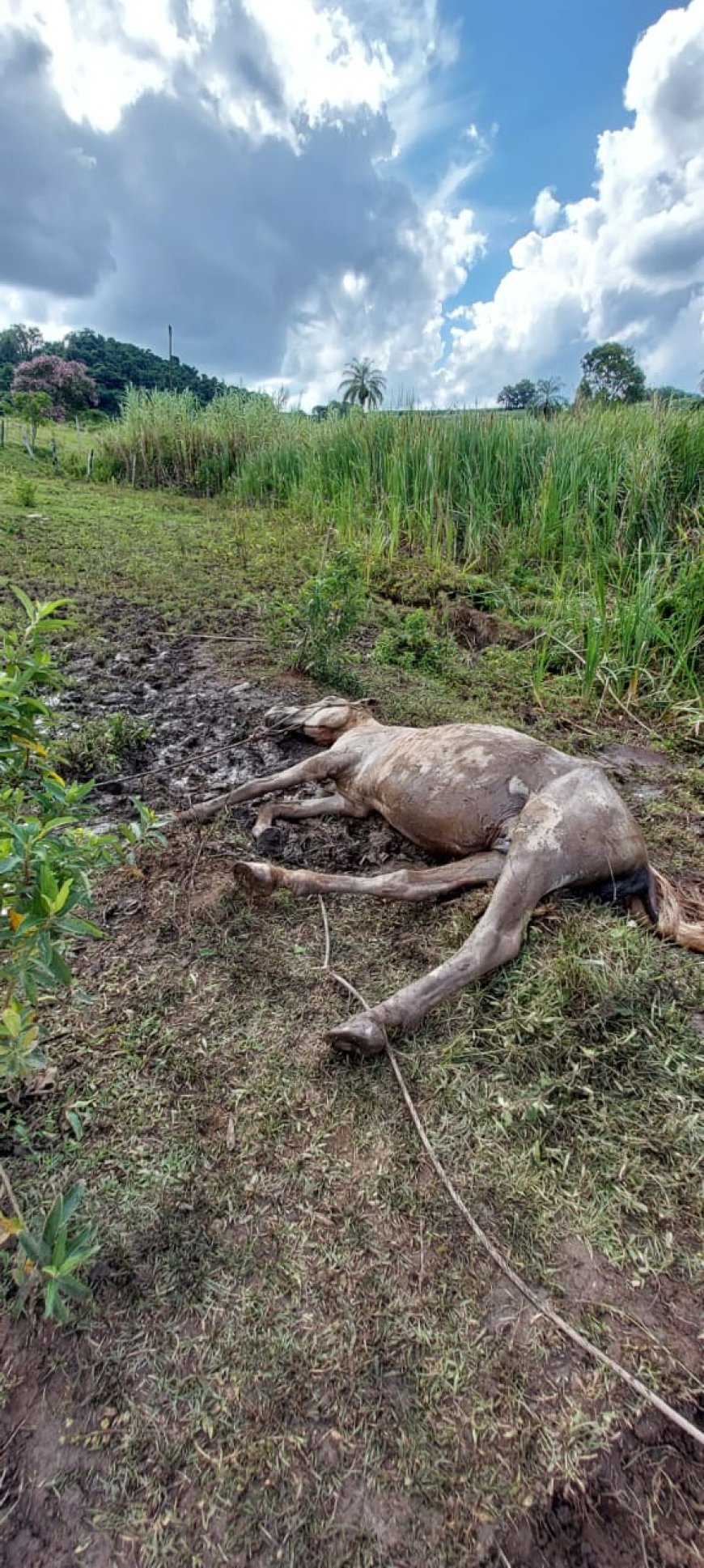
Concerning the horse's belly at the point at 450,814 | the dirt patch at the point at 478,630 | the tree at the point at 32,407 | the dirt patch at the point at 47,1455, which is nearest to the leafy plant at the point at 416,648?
the dirt patch at the point at 478,630

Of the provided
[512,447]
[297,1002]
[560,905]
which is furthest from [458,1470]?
[512,447]

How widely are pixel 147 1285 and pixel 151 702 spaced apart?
2926mm

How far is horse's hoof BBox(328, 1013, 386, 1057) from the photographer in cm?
152

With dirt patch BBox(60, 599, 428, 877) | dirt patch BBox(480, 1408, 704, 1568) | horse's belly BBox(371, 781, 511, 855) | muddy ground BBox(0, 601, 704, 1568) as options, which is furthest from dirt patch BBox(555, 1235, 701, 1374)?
dirt patch BBox(60, 599, 428, 877)

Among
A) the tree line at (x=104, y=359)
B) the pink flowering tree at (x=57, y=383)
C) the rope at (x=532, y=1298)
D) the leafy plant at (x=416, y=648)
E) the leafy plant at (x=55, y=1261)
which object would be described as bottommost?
the rope at (x=532, y=1298)

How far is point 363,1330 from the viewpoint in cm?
108

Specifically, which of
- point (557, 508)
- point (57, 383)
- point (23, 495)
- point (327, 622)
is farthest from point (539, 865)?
point (57, 383)

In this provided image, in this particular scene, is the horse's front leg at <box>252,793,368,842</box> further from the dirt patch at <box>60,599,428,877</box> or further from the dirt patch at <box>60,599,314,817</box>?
the dirt patch at <box>60,599,314,817</box>

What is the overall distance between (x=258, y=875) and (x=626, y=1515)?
1.51 meters

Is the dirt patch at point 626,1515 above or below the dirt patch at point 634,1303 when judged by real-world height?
below

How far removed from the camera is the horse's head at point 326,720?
119 inches

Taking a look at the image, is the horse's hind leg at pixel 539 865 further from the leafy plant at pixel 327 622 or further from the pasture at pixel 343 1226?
the leafy plant at pixel 327 622

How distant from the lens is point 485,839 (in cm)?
209

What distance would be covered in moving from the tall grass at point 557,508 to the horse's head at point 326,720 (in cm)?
165
